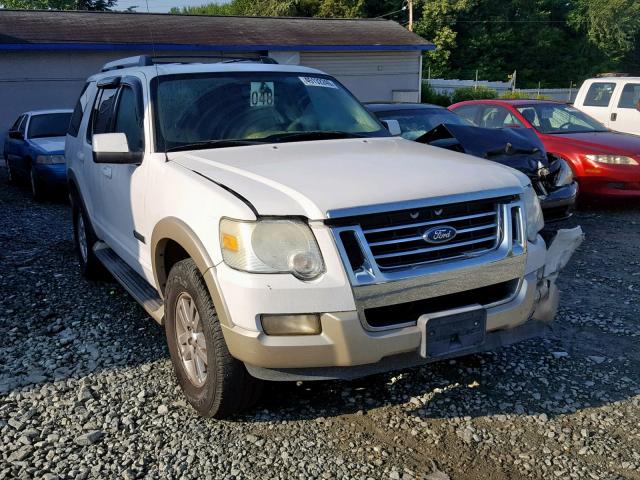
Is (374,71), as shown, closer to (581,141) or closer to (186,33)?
(186,33)

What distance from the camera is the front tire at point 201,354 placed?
318 centimetres

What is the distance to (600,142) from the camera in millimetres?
8797

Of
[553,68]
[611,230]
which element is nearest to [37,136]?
[611,230]

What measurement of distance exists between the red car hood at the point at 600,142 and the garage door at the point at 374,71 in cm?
1349

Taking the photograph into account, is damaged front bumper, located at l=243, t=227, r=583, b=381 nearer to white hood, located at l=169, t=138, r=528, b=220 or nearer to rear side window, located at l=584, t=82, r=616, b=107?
white hood, located at l=169, t=138, r=528, b=220

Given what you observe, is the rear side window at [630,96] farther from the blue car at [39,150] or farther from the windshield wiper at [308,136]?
the blue car at [39,150]

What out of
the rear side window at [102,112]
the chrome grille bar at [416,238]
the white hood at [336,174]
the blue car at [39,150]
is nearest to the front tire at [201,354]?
the white hood at [336,174]

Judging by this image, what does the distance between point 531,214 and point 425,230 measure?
770 mm

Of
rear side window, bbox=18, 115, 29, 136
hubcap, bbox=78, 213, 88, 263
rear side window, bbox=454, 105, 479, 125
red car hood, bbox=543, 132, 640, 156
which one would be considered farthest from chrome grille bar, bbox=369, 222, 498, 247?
rear side window, bbox=18, 115, 29, 136

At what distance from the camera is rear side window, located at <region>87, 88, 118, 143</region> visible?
509 centimetres

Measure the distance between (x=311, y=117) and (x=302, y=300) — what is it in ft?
6.59

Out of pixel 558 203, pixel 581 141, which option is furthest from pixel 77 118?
pixel 581 141

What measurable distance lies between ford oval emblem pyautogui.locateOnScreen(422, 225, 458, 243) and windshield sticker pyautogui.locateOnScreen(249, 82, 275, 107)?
1836mm

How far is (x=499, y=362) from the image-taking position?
4.11 metres
